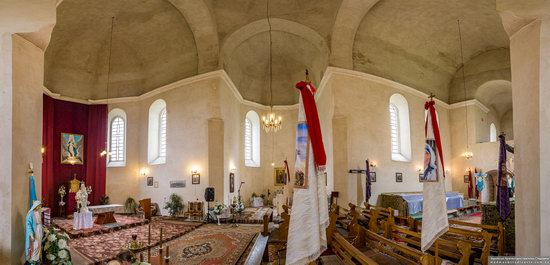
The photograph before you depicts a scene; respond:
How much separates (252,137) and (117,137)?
7.35 metres

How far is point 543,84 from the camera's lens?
167 inches

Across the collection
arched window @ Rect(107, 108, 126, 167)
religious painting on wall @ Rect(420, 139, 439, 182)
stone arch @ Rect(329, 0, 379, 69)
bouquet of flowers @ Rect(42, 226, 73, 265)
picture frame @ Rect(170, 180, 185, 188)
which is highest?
stone arch @ Rect(329, 0, 379, 69)

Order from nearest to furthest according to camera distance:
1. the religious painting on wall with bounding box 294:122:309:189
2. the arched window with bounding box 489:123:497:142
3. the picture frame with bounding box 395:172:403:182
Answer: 1. the religious painting on wall with bounding box 294:122:309:189
2. the picture frame with bounding box 395:172:403:182
3. the arched window with bounding box 489:123:497:142

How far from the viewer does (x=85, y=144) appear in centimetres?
1592

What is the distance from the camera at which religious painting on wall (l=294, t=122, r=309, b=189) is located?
3.43 m

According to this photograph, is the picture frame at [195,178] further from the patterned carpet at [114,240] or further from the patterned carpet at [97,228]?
the patterned carpet at [97,228]

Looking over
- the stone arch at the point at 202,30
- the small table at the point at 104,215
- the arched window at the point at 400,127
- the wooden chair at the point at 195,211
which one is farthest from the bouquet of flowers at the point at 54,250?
the arched window at the point at 400,127

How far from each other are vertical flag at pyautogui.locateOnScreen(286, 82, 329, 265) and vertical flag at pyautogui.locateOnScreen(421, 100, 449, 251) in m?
1.87

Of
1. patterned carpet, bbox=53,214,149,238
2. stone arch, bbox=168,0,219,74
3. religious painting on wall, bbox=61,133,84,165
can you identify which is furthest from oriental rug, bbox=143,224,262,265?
religious painting on wall, bbox=61,133,84,165

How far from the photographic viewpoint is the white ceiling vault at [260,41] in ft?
45.5

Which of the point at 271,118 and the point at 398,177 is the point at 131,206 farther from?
the point at 398,177

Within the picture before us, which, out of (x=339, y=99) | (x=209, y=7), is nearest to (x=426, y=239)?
(x=339, y=99)

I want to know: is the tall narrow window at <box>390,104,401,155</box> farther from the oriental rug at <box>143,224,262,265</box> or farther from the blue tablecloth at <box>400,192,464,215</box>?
the oriental rug at <box>143,224,262,265</box>

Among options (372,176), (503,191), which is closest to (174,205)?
(372,176)
